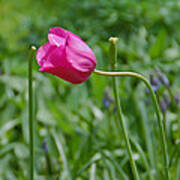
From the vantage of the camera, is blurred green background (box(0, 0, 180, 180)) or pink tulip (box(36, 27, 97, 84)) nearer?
pink tulip (box(36, 27, 97, 84))

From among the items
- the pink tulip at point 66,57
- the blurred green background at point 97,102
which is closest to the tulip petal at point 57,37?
the pink tulip at point 66,57

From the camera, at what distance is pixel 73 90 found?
2.19m

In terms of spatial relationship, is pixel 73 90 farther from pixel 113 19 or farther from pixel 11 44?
pixel 11 44

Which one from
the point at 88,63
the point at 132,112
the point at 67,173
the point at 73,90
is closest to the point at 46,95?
the point at 73,90

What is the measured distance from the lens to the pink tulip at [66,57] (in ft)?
2.56

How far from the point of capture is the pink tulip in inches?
30.7

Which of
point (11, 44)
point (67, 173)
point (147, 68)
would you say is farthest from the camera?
point (11, 44)

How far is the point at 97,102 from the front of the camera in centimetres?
203

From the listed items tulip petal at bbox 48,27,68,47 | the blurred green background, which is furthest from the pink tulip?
the blurred green background

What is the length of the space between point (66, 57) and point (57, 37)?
7 cm

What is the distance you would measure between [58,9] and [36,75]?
1.41 meters

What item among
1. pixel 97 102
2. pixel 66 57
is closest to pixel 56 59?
pixel 66 57

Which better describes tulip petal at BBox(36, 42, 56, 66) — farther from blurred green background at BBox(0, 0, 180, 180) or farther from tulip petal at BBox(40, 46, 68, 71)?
blurred green background at BBox(0, 0, 180, 180)

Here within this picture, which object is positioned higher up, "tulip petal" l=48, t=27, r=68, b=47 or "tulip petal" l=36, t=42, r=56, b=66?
"tulip petal" l=48, t=27, r=68, b=47
